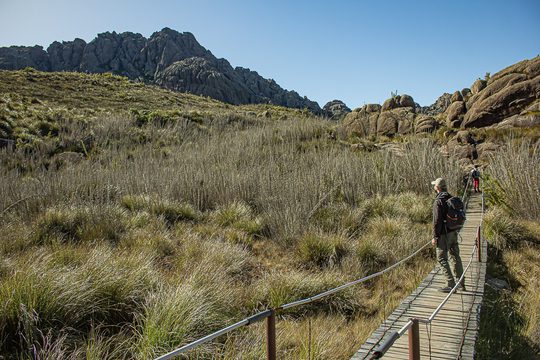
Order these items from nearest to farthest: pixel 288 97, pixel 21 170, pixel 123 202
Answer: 1. pixel 123 202
2. pixel 21 170
3. pixel 288 97

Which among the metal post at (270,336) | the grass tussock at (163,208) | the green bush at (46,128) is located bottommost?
the grass tussock at (163,208)

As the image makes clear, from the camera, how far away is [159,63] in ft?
323

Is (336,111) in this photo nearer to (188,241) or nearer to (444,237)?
(188,241)

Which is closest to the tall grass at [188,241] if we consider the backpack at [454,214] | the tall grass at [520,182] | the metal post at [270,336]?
the metal post at [270,336]

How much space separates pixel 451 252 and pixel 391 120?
749 inches

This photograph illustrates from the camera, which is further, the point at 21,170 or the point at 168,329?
the point at 21,170

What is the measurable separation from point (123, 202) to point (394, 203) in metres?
7.82

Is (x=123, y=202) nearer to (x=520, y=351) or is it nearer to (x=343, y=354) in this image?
(x=343, y=354)

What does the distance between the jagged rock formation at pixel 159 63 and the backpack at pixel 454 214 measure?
250ft

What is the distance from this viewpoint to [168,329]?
4.01 m

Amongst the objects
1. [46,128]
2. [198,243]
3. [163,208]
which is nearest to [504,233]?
[198,243]

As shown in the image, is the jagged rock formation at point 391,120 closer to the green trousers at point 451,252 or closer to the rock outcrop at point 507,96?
the rock outcrop at point 507,96

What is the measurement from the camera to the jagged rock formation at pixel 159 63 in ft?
275

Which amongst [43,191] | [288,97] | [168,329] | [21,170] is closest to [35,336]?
[168,329]
